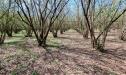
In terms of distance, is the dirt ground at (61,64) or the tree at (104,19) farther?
the tree at (104,19)

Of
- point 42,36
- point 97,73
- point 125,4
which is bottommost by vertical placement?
point 97,73

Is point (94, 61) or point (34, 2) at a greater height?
point (34, 2)

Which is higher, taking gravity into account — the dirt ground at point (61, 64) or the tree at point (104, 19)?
the tree at point (104, 19)

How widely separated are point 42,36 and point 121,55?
489 centimetres

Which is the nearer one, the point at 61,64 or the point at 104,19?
the point at 61,64

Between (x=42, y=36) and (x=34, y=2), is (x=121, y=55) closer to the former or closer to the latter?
(x=42, y=36)

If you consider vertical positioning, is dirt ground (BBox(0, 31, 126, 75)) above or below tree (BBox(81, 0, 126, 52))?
below

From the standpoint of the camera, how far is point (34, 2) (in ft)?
45.7

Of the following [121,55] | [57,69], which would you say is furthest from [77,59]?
[121,55]

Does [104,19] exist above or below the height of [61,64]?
above

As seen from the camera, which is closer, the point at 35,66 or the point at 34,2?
the point at 35,66

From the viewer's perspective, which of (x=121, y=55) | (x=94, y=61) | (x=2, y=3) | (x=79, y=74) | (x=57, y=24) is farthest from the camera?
(x=57, y=24)

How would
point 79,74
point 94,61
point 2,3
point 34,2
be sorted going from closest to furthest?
point 79,74 → point 94,61 → point 34,2 → point 2,3

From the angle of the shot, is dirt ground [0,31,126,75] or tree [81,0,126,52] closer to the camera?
dirt ground [0,31,126,75]
